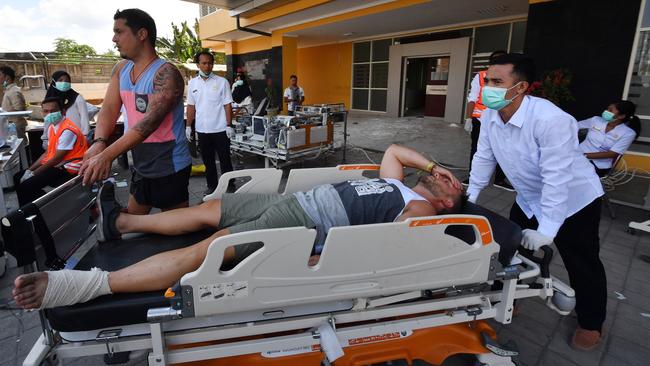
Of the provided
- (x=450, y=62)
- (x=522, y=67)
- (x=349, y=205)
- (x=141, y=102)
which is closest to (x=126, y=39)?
(x=141, y=102)

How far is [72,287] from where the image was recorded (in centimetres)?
137

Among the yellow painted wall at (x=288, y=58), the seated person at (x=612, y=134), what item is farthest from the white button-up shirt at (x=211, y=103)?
the yellow painted wall at (x=288, y=58)

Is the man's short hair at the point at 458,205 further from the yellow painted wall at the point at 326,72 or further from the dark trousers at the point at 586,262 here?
the yellow painted wall at the point at 326,72

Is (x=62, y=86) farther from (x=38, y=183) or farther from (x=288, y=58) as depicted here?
(x=288, y=58)

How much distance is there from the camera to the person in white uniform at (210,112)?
479cm

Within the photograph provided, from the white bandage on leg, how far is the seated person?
4.74m

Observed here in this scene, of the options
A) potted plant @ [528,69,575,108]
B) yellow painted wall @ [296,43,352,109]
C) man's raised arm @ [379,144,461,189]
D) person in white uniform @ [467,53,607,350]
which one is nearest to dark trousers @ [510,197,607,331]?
person in white uniform @ [467,53,607,350]

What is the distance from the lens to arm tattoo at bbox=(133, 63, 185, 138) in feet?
7.11

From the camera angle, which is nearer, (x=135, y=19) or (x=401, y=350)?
(x=401, y=350)

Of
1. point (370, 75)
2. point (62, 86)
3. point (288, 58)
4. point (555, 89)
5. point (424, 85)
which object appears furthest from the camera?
point (424, 85)

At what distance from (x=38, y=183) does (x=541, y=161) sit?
4.41 metres

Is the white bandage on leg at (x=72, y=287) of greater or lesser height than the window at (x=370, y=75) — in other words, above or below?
below

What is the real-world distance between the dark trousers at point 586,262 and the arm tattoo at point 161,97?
8.24 feet

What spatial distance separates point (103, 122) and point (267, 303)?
1899 millimetres
